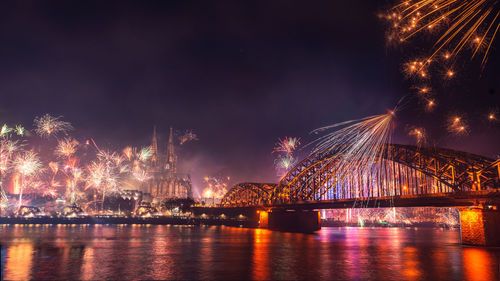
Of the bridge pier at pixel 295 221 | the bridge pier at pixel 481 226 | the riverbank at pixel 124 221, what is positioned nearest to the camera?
the bridge pier at pixel 481 226

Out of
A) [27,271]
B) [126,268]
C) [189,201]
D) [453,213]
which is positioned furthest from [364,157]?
[189,201]

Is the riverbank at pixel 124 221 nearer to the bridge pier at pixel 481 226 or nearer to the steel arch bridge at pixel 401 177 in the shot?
the steel arch bridge at pixel 401 177

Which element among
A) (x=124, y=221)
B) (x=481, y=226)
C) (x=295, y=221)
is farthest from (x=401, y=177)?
(x=124, y=221)

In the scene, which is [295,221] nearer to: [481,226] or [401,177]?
[401,177]

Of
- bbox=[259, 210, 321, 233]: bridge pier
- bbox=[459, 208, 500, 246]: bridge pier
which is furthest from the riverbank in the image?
bbox=[459, 208, 500, 246]: bridge pier

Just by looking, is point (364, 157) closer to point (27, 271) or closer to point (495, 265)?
point (495, 265)

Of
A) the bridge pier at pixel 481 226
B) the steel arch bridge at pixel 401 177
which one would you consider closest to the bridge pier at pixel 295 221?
the steel arch bridge at pixel 401 177
